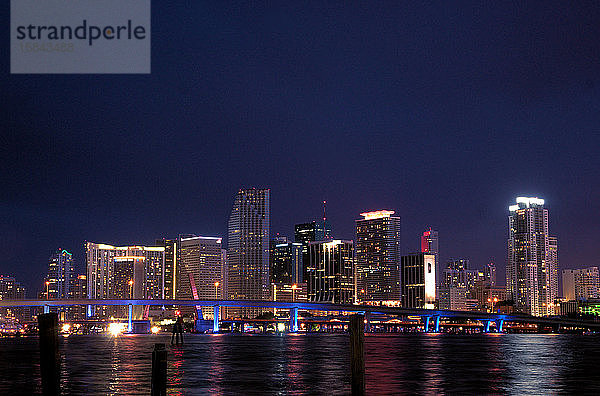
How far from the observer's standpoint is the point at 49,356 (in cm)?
2325

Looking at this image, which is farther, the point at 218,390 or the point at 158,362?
the point at 218,390

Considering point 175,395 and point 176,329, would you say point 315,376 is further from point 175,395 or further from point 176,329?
point 176,329

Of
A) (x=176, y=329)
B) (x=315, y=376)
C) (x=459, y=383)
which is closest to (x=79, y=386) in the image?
(x=315, y=376)

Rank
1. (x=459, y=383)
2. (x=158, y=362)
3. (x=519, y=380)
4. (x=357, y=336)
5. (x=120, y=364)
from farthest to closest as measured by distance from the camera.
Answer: (x=120, y=364), (x=519, y=380), (x=459, y=383), (x=357, y=336), (x=158, y=362)

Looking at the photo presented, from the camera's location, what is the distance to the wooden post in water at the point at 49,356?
2309 cm

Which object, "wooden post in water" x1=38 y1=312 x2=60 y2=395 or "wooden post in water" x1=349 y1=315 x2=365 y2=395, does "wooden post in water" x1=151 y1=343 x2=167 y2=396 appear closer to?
"wooden post in water" x1=38 y1=312 x2=60 y2=395

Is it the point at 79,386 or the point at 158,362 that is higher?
the point at 158,362

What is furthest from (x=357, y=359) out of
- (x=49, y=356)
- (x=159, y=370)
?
(x=49, y=356)

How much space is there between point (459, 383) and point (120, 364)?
18.1 metres

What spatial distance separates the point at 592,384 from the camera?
29656 mm

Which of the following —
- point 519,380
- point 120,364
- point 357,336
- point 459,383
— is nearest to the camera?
point 357,336

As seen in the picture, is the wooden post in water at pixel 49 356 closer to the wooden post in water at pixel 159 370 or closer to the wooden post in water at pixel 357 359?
the wooden post in water at pixel 159 370

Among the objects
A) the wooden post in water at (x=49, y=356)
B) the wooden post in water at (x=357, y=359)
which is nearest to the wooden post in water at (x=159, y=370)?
the wooden post in water at (x=49, y=356)

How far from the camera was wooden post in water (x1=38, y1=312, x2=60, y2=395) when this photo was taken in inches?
909
